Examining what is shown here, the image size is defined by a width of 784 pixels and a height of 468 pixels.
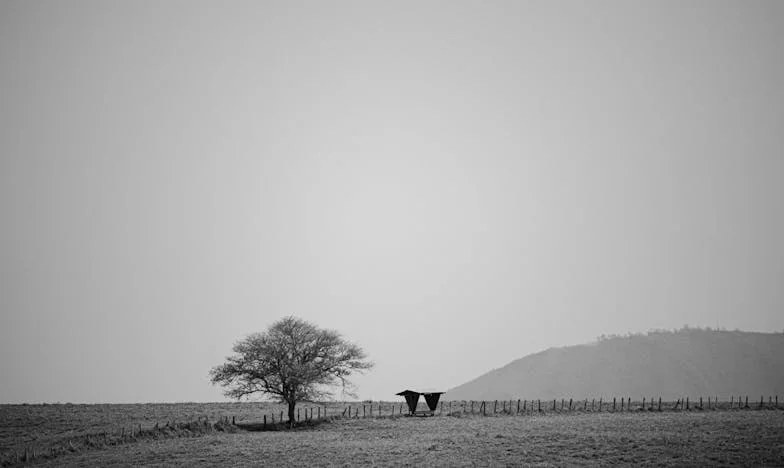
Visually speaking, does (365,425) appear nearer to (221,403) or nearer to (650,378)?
(221,403)

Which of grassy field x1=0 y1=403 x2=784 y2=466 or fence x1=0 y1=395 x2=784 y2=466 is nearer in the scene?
grassy field x1=0 y1=403 x2=784 y2=466

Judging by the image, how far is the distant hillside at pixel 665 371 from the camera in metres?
163

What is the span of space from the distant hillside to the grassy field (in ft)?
414

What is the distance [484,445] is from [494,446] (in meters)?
0.77

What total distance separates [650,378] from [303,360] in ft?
461

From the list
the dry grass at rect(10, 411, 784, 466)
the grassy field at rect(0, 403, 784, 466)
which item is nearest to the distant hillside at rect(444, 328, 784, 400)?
the dry grass at rect(10, 411, 784, 466)

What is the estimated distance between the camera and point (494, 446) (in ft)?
131

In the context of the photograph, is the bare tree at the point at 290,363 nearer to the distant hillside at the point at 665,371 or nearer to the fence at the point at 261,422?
the fence at the point at 261,422

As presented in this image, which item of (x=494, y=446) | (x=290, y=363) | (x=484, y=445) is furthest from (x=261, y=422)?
(x=494, y=446)

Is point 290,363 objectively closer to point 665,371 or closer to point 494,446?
point 494,446

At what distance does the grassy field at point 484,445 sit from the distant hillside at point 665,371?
126 m

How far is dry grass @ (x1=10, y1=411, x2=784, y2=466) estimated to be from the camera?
34875 mm

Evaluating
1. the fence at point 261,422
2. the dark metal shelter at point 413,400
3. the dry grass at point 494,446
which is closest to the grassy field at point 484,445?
the dry grass at point 494,446

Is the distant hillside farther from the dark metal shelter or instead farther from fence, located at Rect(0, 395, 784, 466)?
the dark metal shelter
